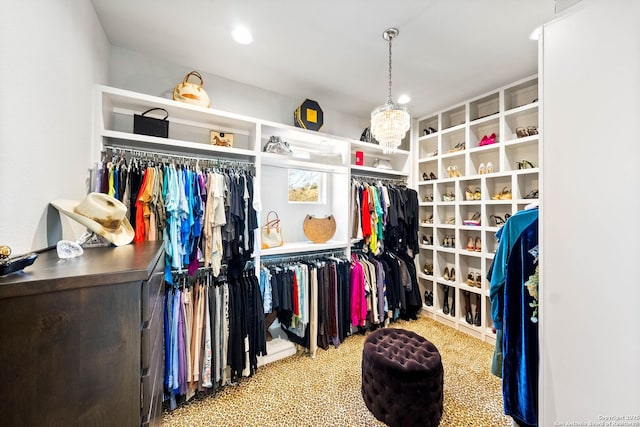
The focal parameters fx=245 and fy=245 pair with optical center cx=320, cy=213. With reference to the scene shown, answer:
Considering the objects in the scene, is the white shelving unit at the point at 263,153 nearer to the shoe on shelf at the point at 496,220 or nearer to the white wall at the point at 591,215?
the shoe on shelf at the point at 496,220

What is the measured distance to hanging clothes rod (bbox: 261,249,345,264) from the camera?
2545mm

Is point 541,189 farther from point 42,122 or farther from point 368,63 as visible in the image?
point 42,122

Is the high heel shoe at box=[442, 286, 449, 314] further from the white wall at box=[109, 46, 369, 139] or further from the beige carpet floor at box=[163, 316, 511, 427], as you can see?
the white wall at box=[109, 46, 369, 139]

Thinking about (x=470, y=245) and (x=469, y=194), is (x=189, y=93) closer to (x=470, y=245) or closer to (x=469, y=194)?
(x=469, y=194)

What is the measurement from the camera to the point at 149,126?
1931 millimetres

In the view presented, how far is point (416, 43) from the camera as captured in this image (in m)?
1.91

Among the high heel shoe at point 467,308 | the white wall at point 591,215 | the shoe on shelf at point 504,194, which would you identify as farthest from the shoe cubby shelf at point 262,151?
the white wall at point 591,215

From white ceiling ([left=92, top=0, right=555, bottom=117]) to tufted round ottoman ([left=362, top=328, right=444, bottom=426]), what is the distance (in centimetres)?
227

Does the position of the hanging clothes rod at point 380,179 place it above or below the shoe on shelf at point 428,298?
above

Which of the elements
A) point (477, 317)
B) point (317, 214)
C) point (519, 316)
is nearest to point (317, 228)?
point (317, 214)

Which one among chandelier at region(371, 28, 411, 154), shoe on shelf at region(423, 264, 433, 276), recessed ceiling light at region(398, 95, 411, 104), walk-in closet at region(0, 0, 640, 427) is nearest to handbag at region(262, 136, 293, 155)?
walk-in closet at region(0, 0, 640, 427)

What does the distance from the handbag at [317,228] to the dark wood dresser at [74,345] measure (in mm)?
1996

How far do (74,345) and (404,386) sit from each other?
159 cm

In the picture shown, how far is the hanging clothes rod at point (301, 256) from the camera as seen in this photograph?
2545 millimetres
